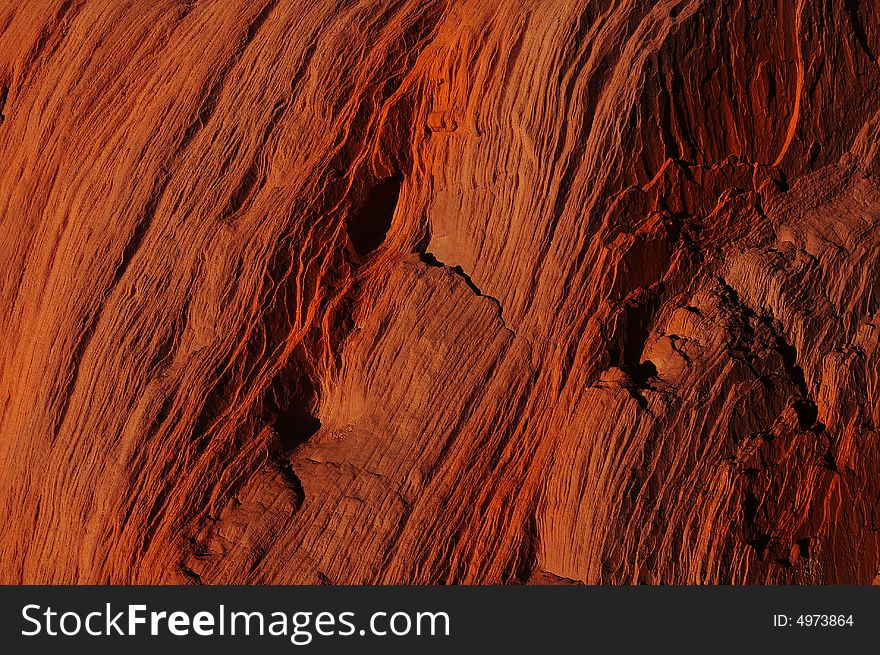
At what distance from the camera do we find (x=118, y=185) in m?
6.53

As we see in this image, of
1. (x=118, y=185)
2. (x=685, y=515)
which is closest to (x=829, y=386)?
(x=685, y=515)

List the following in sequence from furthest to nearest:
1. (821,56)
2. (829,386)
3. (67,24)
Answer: (67,24) < (821,56) < (829,386)

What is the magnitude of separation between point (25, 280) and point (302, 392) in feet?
7.36

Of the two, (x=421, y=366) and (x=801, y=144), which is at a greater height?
(x=801, y=144)

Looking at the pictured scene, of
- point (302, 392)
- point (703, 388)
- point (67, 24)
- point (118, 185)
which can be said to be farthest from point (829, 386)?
point (67, 24)

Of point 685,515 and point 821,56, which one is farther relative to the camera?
point 821,56

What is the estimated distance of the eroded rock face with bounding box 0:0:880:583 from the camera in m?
5.84

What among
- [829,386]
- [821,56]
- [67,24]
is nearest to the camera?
[829,386]

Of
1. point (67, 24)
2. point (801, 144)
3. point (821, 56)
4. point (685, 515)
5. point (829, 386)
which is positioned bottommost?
point (685, 515)

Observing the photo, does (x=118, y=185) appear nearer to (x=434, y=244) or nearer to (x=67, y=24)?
(x=67, y=24)

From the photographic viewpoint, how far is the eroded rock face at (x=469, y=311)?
5.84m

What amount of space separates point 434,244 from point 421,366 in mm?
898

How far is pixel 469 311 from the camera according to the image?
6066mm

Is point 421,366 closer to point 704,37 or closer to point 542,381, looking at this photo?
point 542,381
